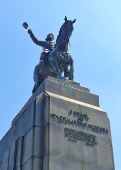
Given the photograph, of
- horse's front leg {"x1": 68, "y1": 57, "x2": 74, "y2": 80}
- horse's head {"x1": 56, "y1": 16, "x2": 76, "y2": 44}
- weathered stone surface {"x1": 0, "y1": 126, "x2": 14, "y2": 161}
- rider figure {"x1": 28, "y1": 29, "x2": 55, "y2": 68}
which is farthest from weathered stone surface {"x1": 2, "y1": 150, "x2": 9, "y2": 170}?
horse's head {"x1": 56, "y1": 16, "x2": 76, "y2": 44}

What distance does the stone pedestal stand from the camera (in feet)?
50.3

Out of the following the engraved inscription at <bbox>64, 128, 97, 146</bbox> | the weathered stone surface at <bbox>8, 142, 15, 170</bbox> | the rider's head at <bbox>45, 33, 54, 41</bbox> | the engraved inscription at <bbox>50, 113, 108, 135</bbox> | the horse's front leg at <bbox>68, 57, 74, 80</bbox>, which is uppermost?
the rider's head at <bbox>45, 33, 54, 41</bbox>

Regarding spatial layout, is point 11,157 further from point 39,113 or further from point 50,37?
point 50,37

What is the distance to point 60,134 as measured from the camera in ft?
52.0

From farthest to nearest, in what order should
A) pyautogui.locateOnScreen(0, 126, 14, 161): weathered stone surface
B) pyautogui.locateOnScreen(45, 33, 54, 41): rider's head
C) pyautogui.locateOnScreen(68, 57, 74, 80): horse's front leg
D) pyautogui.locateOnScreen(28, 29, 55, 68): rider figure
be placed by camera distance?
pyautogui.locateOnScreen(45, 33, 54, 41): rider's head → pyautogui.locateOnScreen(28, 29, 55, 68): rider figure → pyautogui.locateOnScreen(68, 57, 74, 80): horse's front leg → pyautogui.locateOnScreen(0, 126, 14, 161): weathered stone surface

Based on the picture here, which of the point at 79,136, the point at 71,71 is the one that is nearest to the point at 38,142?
the point at 79,136

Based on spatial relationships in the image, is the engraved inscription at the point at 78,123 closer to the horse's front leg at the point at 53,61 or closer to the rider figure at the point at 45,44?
the horse's front leg at the point at 53,61

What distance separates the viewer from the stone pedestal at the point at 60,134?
15.3 metres


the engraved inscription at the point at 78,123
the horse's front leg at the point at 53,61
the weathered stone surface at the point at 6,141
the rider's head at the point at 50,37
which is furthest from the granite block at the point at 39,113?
the rider's head at the point at 50,37

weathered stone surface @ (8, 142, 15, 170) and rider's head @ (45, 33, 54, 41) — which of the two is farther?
rider's head @ (45, 33, 54, 41)

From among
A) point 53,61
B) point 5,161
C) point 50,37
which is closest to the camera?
point 5,161

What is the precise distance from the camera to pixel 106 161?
1648 cm

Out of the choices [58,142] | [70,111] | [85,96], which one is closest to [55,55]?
[85,96]

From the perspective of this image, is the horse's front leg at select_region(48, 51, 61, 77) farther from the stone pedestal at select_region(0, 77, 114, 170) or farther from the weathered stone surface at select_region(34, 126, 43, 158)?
the weathered stone surface at select_region(34, 126, 43, 158)
